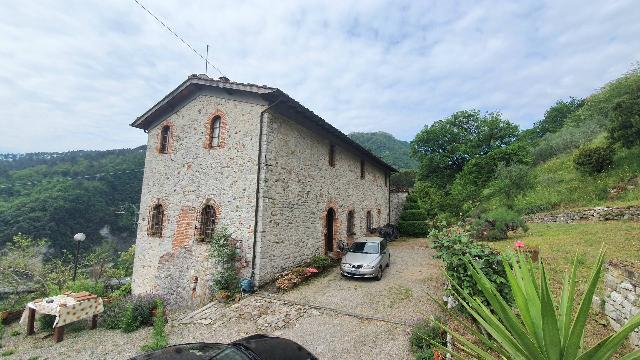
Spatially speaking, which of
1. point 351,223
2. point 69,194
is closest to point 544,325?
point 351,223

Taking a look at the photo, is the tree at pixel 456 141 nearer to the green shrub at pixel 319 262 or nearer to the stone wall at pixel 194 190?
the green shrub at pixel 319 262

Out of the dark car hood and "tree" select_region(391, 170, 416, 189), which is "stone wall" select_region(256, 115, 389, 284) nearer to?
the dark car hood

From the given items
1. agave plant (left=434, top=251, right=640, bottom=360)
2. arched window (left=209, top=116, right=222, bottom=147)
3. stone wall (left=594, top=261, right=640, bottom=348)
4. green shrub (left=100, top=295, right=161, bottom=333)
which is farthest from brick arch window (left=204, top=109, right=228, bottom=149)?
stone wall (left=594, top=261, right=640, bottom=348)

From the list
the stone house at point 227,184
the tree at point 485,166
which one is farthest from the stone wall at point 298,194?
the tree at point 485,166

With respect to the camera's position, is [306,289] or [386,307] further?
[306,289]

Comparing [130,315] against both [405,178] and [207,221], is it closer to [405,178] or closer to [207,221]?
[207,221]

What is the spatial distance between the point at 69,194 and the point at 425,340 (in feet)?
129

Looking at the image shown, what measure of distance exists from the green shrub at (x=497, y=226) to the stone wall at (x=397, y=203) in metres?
9.32

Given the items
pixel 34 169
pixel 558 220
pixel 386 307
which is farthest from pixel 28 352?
pixel 34 169

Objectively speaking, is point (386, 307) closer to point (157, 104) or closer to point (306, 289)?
point (306, 289)

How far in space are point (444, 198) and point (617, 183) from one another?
11.1m

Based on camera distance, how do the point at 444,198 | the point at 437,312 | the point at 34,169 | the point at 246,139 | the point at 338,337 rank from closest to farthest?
the point at 338,337 < the point at 437,312 < the point at 246,139 < the point at 444,198 < the point at 34,169

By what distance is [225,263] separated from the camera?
10.7 metres

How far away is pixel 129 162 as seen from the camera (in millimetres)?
39781
